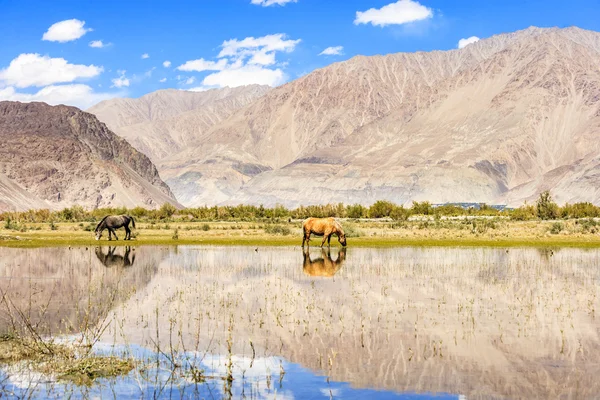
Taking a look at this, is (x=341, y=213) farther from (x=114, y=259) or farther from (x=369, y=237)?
(x=114, y=259)

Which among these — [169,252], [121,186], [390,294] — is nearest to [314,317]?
[390,294]

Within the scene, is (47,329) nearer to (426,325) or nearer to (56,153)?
(426,325)

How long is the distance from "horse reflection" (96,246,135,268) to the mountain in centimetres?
8743

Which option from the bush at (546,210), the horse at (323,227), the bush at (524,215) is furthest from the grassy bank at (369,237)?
the bush at (546,210)

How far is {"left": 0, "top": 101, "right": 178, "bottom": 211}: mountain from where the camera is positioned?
134 metres

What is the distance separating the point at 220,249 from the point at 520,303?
71.9 feet

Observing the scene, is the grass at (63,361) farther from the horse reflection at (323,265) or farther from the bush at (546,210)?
the bush at (546,210)

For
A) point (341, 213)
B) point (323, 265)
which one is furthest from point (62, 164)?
point (323, 265)

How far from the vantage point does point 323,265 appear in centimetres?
2873

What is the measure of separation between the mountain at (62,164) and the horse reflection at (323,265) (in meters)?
94.5

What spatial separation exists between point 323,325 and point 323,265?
510 inches

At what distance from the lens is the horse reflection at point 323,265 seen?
26.0 meters

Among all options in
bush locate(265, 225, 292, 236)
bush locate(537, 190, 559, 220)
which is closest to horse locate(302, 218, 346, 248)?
bush locate(265, 225, 292, 236)

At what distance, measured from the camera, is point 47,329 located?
49.6 ft
